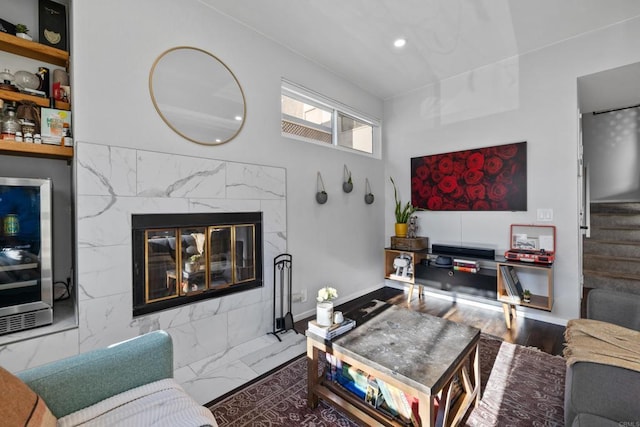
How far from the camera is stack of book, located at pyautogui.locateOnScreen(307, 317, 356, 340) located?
163 cm

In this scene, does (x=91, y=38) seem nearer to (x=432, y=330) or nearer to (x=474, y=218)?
(x=432, y=330)

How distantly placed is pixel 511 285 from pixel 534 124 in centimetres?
166

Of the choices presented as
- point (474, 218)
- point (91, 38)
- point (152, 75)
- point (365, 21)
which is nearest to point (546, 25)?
point (365, 21)

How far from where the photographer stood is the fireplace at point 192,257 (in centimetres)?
198

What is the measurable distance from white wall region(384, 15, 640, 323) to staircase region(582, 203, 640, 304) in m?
1.40

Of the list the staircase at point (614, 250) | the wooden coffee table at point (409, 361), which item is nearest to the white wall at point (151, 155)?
the wooden coffee table at point (409, 361)

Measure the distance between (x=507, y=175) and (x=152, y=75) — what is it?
3.44 m

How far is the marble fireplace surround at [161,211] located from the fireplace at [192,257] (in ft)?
0.19

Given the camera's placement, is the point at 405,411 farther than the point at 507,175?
No

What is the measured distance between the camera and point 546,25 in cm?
252

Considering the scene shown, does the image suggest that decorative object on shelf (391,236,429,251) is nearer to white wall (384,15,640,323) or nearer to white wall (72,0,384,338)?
white wall (384,15,640,323)

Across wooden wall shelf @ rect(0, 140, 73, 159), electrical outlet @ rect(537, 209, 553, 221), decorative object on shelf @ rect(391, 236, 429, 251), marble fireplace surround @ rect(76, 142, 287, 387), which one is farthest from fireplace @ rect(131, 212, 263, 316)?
electrical outlet @ rect(537, 209, 553, 221)

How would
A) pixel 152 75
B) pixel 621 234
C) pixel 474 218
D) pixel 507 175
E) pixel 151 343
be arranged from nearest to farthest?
pixel 151 343, pixel 152 75, pixel 507 175, pixel 474 218, pixel 621 234

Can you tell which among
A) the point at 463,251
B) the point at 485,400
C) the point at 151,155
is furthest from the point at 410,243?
the point at 151,155
